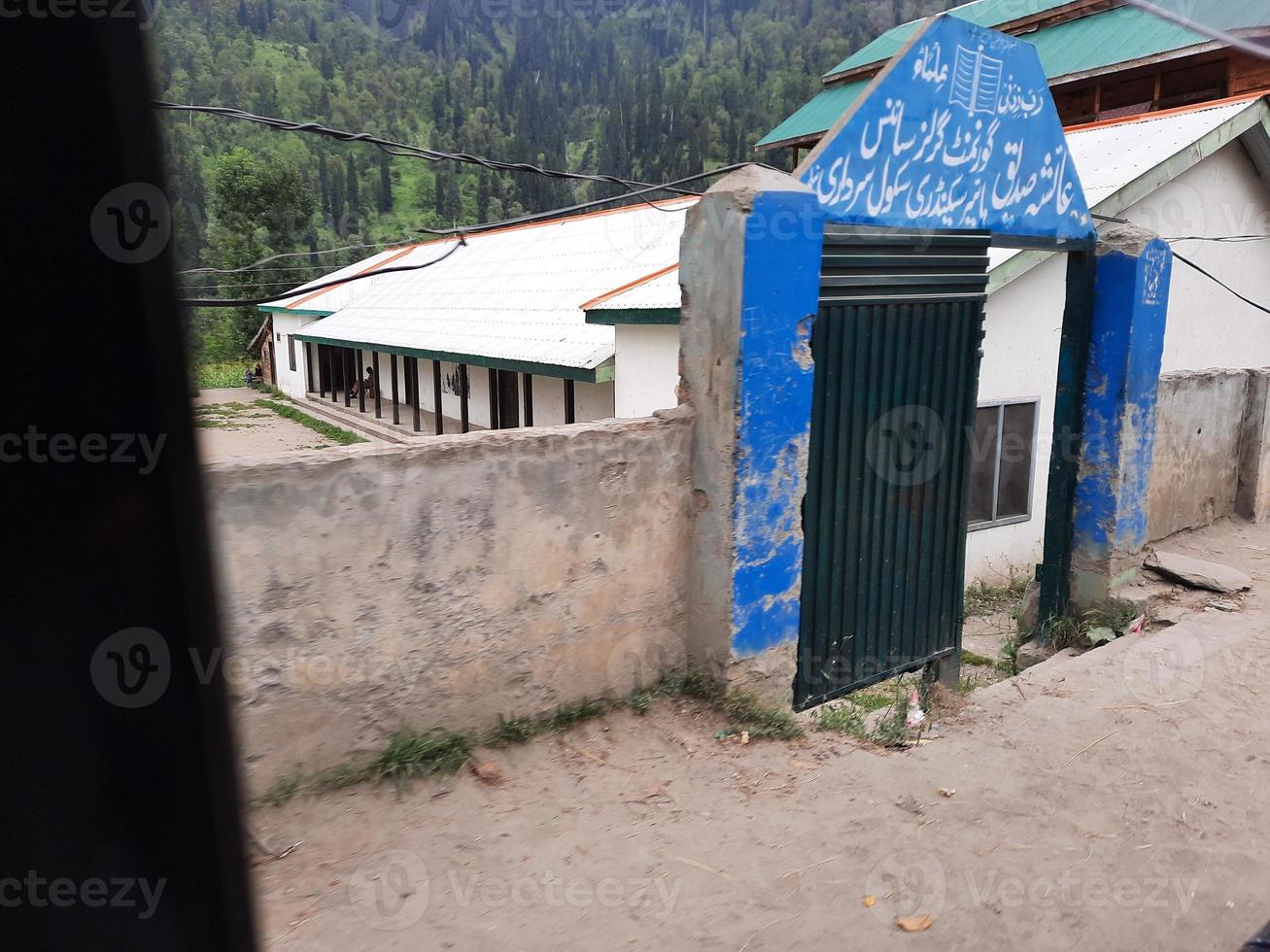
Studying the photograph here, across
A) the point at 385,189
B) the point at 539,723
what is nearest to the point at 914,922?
the point at 539,723

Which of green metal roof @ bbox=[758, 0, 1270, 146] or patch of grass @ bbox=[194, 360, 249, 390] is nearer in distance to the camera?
green metal roof @ bbox=[758, 0, 1270, 146]

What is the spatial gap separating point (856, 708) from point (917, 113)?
3.33m

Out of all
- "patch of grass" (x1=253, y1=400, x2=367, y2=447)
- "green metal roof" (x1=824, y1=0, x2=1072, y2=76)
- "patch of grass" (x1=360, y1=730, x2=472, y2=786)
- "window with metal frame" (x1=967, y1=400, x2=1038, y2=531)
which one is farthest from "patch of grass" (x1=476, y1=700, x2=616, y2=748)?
"green metal roof" (x1=824, y1=0, x2=1072, y2=76)

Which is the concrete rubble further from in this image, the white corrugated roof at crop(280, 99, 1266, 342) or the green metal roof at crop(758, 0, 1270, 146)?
the green metal roof at crop(758, 0, 1270, 146)

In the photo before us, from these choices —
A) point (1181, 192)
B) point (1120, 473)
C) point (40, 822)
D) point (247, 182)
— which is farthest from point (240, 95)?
point (40, 822)

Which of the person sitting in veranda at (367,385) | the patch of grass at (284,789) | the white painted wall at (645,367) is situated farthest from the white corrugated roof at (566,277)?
the patch of grass at (284,789)

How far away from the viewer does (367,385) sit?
75.5ft

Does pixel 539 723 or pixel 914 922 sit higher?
pixel 539 723

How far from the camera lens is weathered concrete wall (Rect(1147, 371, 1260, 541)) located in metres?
7.94

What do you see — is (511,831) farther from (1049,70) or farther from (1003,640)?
(1049,70)

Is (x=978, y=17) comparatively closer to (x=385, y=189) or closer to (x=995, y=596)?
(x=995, y=596)

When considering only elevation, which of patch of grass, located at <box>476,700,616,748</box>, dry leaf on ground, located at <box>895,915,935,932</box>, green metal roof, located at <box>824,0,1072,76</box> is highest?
green metal roof, located at <box>824,0,1072,76</box>

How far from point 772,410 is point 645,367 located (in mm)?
4473

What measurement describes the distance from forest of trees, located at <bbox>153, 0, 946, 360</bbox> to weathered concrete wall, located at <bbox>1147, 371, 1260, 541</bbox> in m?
16.1
